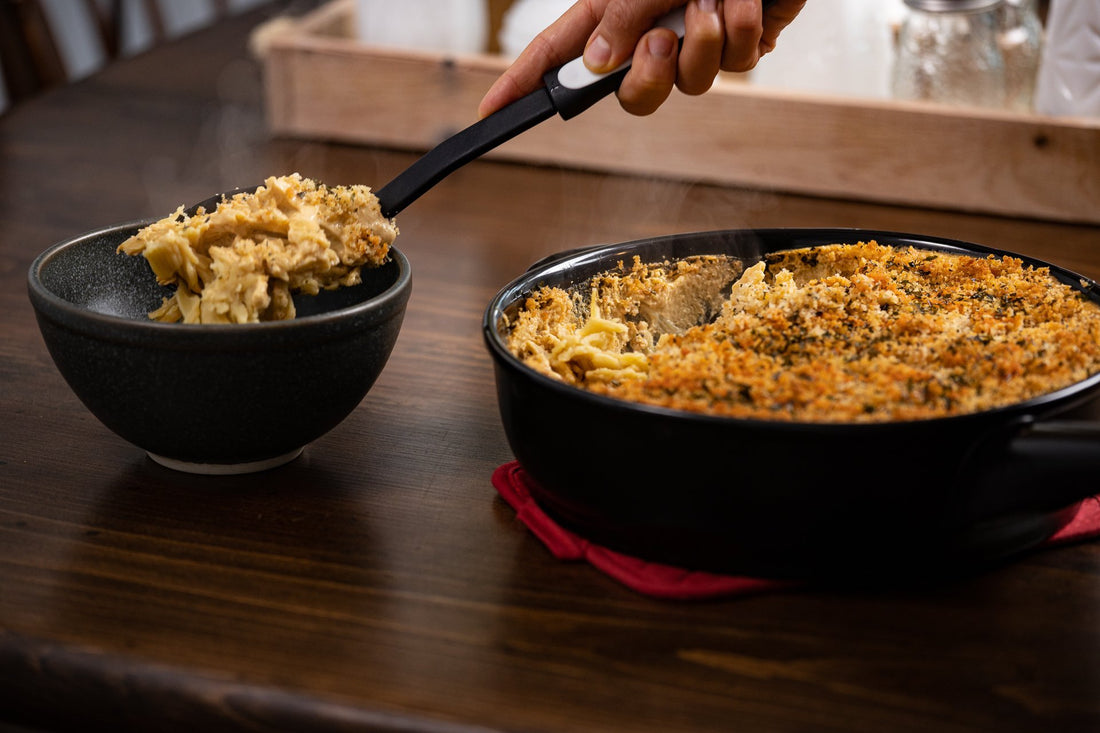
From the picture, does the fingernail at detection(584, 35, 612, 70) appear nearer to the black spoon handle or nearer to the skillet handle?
the black spoon handle

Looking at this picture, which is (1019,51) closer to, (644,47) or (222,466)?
(644,47)

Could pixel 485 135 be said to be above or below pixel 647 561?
above

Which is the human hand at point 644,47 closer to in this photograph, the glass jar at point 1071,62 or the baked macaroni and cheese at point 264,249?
the baked macaroni and cheese at point 264,249

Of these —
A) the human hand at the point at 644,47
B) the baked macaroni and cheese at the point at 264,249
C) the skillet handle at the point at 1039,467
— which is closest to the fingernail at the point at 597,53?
the human hand at the point at 644,47

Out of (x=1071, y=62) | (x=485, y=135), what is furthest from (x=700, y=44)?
(x=1071, y=62)

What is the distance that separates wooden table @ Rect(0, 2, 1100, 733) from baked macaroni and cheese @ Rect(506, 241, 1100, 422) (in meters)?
0.12

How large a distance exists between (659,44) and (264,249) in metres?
0.38

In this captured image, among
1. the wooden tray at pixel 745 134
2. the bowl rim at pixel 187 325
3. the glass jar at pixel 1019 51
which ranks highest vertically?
the bowl rim at pixel 187 325

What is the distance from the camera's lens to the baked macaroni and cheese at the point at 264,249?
77 centimetres

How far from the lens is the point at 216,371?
73cm

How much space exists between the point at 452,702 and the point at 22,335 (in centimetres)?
72

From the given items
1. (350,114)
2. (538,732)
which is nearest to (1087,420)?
(538,732)

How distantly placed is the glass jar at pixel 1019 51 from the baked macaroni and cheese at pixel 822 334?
758mm

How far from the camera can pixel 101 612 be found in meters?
0.67
